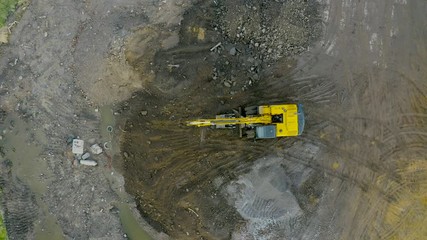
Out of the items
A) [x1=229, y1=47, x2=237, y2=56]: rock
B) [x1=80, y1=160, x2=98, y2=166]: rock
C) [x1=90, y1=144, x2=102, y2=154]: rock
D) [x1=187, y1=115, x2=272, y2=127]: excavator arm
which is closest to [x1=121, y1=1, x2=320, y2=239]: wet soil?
[x1=229, y1=47, x2=237, y2=56]: rock

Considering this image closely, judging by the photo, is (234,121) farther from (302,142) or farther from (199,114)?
(302,142)

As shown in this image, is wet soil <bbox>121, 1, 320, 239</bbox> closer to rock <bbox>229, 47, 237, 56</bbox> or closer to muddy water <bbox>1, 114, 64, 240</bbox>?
rock <bbox>229, 47, 237, 56</bbox>

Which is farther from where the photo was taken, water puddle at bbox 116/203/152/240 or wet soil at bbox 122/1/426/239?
water puddle at bbox 116/203/152/240

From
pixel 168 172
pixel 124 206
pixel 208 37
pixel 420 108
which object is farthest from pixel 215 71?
pixel 420 108

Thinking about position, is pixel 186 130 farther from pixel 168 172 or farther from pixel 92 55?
pixel 92 55

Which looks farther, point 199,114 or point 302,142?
point 302,142

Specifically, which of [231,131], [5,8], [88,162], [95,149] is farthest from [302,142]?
[5,8]

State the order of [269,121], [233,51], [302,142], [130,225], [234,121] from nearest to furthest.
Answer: [269,121] < [234,121] < [233,51] < [302,142] < [130,225]
